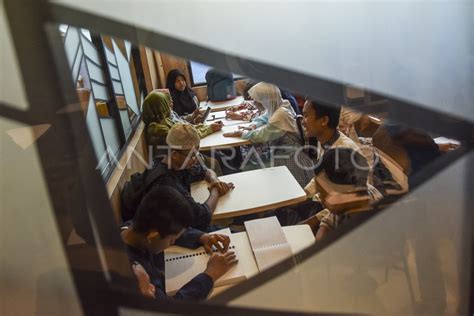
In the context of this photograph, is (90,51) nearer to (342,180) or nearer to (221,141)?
(221,141)

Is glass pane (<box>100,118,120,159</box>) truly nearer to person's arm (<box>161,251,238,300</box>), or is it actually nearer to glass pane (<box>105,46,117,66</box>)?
glass pane (<box>105,46,117,66</box>)

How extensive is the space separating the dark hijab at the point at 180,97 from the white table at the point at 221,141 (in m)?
0.07

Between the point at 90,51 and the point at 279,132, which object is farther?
the point at 279,132

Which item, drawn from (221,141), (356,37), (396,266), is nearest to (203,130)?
(221,141)

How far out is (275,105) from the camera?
0.63 m

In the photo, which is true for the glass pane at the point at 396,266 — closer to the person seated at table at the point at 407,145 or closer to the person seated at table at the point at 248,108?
the person seated at table at the point at 407,145

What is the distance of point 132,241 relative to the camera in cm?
60

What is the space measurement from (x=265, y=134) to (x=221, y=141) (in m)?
0.10

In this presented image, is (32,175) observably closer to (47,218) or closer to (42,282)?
(47,218)

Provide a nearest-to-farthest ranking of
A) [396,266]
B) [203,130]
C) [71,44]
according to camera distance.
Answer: [71,44] → [203,130] → [396,266]

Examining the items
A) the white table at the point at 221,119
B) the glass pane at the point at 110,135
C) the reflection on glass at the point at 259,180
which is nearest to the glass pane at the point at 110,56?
the reflection on glass at the point at 259,180

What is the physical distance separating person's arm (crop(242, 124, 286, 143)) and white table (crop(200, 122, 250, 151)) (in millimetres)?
14

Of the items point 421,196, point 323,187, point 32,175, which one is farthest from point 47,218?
point 421,196

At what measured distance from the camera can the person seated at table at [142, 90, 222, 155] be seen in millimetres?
587
